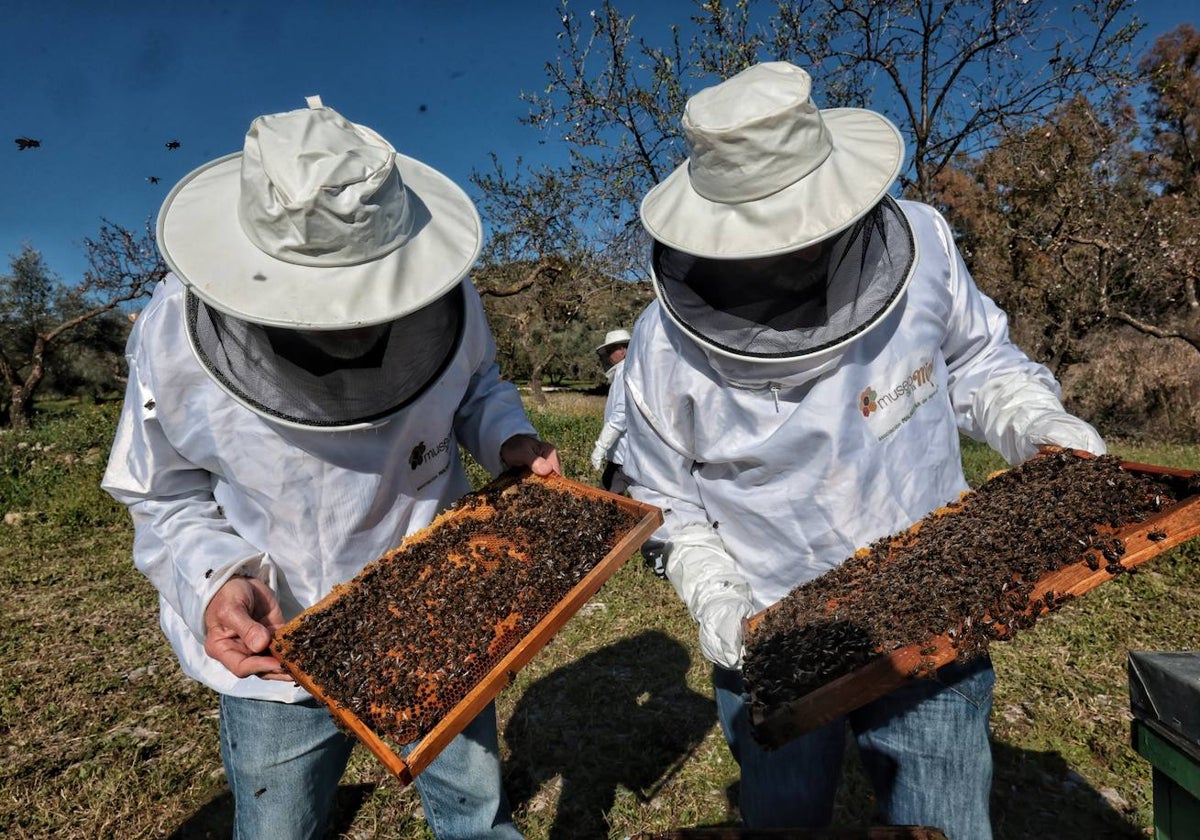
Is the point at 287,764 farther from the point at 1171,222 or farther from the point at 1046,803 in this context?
the point at 1171,222

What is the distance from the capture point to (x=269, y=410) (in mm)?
2078

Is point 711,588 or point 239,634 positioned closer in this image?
point 239,634

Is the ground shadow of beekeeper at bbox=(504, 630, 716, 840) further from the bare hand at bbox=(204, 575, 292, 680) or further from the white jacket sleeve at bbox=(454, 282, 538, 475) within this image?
the bare hand at bbox=(204, 575, 292, 680)

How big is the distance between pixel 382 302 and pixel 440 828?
2.01m

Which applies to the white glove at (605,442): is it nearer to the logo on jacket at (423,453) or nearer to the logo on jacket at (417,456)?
the logo on jacket at (423,453)

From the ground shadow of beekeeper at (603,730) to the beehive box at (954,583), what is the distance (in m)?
2.35

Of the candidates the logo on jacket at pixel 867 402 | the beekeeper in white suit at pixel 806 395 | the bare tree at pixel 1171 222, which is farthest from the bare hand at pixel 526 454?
the bare tree at pixel 1171 222

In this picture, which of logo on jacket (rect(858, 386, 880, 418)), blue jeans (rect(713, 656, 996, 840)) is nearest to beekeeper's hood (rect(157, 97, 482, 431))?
logo on jacket (rect(858, 386, 880, 418))

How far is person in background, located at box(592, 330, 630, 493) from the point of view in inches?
187

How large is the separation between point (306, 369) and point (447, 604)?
85 centimetres

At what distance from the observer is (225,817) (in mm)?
3908

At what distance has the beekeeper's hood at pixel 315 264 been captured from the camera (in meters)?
1.80

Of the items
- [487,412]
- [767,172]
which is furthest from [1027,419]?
[487,412]

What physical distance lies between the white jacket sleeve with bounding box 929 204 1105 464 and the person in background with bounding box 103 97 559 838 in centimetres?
164
